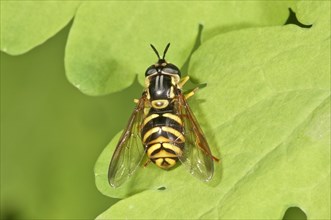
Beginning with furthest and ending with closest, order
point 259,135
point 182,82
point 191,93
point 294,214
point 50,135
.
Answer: point 50,135
point 294,214
point 182,82
point 191,93
point 259,135

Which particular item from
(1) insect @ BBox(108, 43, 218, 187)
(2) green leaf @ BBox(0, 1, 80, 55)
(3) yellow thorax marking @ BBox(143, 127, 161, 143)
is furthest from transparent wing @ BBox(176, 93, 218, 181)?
(2) green leaf @ BBox(0, 1, 80, 55)

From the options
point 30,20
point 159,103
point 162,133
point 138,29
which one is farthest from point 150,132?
point 30,20

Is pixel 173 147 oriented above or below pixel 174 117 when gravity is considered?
below

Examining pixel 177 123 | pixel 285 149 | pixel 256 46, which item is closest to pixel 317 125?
pixel 285 149

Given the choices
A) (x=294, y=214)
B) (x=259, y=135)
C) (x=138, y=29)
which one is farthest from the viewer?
(x=294, y=214)

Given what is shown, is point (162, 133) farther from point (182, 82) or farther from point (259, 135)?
point (259, 135)

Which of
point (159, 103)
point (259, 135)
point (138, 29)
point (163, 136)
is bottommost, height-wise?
point (259, 135)

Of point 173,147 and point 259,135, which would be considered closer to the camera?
point 259,135

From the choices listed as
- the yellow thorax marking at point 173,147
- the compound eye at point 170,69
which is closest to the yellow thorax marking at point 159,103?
the compound eye at point 170,69
